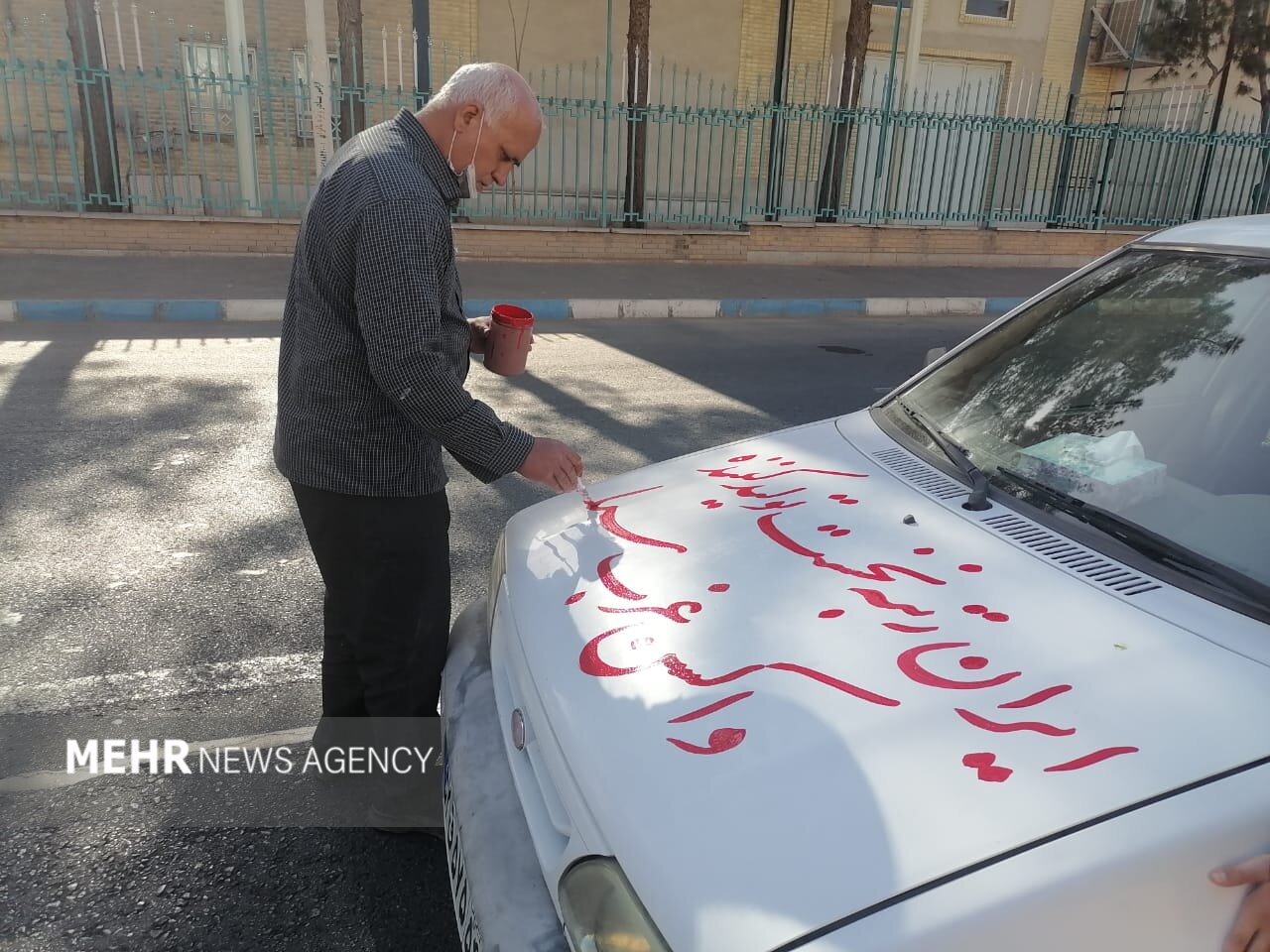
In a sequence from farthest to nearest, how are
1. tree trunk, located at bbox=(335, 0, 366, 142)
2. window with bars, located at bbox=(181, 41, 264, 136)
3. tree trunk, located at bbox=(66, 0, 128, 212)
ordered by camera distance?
tree trunk, located at bbox=(335, 0, 366, 142) < window with bars, located at bbox=(181, 41, 264, 136) < tree trunk, located at bbox=(66, 0, 128, 212)

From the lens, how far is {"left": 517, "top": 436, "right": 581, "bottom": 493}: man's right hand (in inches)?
85.9

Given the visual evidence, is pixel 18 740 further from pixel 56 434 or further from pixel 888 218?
pixel 888 218

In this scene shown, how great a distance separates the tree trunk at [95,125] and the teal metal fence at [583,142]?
4 centimetres

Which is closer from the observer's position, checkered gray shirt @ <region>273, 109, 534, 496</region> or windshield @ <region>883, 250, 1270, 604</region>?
windshield @ <region>883, 250, 1270, 604</region>

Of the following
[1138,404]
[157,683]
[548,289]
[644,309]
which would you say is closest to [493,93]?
[1138,404]

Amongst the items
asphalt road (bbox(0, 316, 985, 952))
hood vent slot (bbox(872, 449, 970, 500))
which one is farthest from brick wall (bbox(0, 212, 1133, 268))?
hood vent slot (bbox(872, 449, 970, 500))

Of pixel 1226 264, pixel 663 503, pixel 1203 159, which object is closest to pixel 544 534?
pixel 663 503

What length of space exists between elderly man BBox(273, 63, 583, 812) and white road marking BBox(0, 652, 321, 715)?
2.79ft

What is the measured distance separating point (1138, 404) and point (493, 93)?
5.17 ft

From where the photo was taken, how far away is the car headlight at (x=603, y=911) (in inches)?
48.9

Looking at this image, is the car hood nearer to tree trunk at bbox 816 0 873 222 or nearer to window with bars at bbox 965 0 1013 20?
tree trunk at bbox 816 0 873 222

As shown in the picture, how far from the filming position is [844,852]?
1189 mm

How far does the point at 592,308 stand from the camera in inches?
415

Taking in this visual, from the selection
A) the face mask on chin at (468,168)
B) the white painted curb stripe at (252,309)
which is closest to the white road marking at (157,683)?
the face mask on chin at (468,168)
